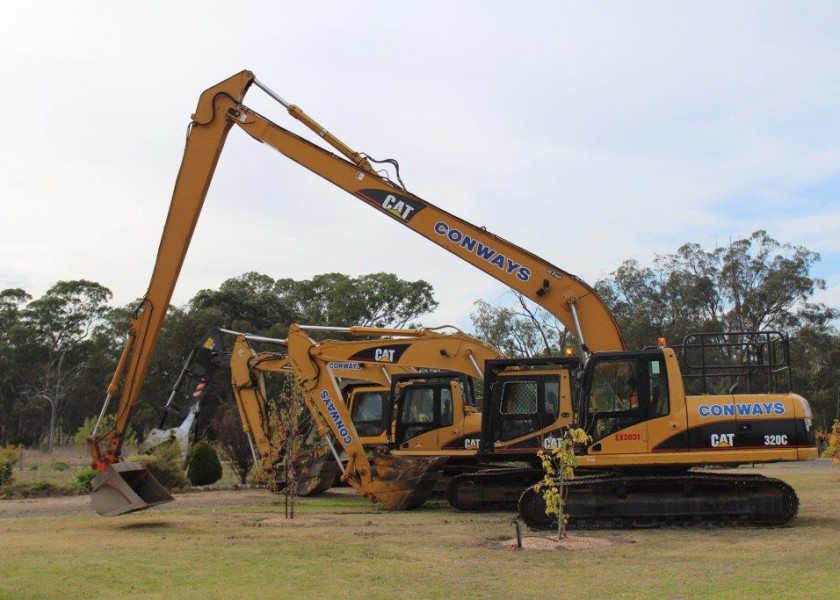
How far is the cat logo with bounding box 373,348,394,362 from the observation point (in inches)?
750

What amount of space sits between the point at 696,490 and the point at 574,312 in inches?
140

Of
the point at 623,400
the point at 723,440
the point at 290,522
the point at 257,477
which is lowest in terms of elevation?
the point at 290,522

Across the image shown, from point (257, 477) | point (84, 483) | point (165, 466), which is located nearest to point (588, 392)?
point (165, 466)

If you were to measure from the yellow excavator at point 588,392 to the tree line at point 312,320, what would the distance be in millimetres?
32371

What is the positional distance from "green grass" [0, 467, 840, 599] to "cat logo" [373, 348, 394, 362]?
3.78 m

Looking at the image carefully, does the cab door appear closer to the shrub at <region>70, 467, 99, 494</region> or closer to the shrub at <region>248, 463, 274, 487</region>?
the shrub at <region>248, 463, 274, 487</region>

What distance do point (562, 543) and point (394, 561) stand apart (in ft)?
8.58

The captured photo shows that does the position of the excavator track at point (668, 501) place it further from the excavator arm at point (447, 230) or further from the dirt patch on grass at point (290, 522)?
the dirt patch on grass at point (290, 522)

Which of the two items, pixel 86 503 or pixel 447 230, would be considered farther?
pixel 86 503

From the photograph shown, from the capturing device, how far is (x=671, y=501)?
1444cm

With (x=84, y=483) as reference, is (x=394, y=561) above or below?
below

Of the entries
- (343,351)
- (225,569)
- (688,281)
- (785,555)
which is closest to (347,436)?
(343,351)

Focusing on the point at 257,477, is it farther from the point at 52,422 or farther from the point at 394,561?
the point at 52,422

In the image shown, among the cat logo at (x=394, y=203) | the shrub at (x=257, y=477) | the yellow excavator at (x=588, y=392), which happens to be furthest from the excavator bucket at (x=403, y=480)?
the shrub at (x=257, y=477)
